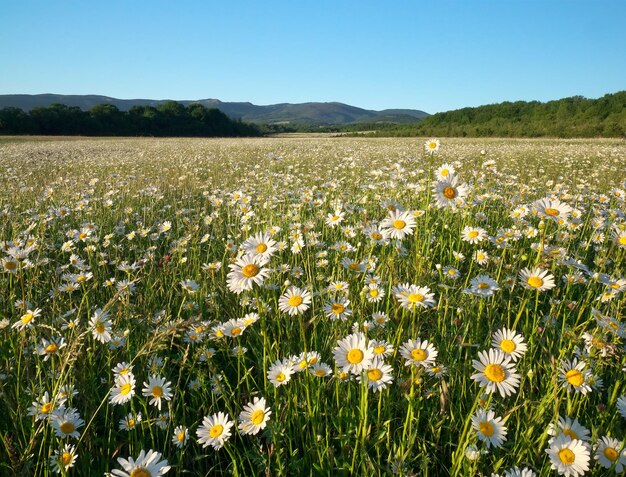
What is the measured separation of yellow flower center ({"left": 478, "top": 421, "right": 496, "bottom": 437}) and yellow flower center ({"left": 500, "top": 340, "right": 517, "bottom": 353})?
32cm

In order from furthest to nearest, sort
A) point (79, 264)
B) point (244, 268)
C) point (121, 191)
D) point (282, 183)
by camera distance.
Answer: point (282, 183) < point (121, 191) < point (79, 264) < point (244, 268)

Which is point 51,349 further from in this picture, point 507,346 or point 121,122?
point 121,122

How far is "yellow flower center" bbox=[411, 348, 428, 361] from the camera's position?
1.56 meters

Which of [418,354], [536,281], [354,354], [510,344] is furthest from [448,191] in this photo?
[354,354]

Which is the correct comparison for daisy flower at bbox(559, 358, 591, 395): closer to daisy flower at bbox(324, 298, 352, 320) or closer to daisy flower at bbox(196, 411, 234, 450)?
daisy flower at bbox(324, 298, 352, 320)

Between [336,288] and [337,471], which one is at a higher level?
[336,288]

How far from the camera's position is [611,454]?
4.59ft

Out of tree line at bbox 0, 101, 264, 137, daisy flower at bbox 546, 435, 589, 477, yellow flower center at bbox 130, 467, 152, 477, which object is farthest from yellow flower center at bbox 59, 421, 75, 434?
tree line at bbox 0, 101, 264, 137

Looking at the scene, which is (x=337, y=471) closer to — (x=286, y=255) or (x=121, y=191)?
(x=286, y=255)

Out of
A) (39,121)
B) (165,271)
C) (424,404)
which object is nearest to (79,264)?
(165,271)

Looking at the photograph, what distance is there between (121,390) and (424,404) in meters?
1.42

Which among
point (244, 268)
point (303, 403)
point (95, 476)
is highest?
point (244, 268)

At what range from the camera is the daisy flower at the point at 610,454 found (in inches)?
53.8

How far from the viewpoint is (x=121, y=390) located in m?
1.64
